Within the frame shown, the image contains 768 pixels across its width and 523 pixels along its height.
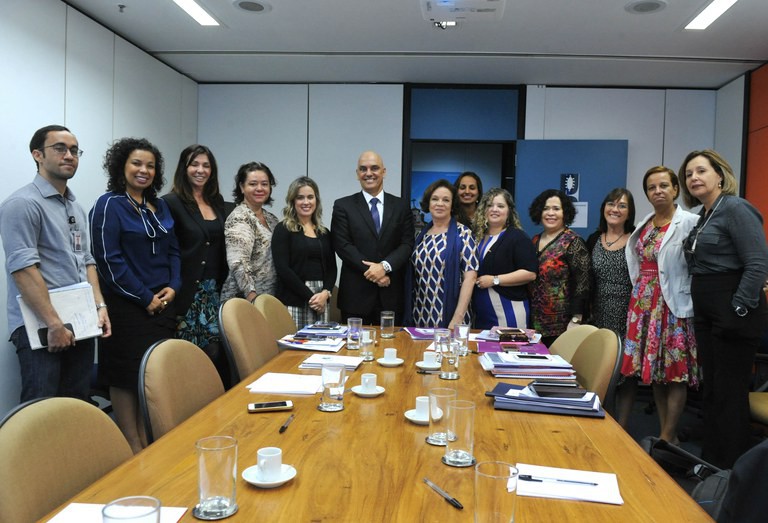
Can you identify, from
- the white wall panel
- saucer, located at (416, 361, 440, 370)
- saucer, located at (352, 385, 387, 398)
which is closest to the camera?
saucer, located at (352, 385, 387, 398)

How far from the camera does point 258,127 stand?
18.6 ft

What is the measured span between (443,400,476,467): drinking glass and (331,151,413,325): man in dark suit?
2282mm

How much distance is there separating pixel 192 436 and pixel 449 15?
3.06 metres

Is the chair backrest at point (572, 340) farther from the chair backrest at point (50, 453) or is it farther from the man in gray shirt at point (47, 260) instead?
the man in gray shirt at point (47, 260)

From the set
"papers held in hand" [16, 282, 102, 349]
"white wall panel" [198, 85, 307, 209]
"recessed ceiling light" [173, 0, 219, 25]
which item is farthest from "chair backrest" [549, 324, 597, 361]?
"white wall panel" [198, 85, 307, 209]

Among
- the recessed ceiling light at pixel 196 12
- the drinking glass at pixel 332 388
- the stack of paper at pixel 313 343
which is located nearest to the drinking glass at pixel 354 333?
the stack of paper at pixel 313 343

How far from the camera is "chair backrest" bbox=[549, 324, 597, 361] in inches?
93.0

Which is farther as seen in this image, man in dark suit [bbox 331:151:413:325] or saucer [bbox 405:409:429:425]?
man in dark suit [bbox 331:151:413:325]

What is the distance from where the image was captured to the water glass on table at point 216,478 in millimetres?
995

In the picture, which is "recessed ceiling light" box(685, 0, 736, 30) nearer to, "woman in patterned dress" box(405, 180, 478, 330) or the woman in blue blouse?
"woman in patterned dress" box(405, 180, 478, 330)

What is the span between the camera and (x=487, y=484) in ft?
3.04

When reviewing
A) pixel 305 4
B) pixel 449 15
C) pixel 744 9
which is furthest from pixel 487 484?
pixel 744 9

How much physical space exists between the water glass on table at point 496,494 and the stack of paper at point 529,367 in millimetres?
1049

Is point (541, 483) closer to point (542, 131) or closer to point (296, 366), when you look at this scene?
point (296, 366)
